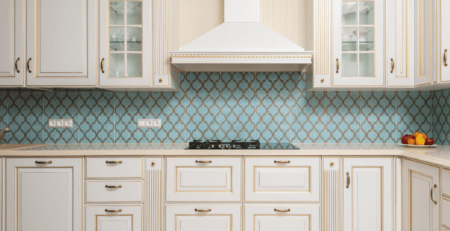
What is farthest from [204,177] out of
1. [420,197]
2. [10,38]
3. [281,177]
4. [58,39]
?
[10,38]

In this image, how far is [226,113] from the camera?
2.70 meters

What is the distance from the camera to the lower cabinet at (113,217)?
2.16m

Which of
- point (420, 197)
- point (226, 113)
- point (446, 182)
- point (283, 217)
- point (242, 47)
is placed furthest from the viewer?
point (226, 113)

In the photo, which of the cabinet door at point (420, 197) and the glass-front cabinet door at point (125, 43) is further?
the glass-front cabinet door at point (125, 43)

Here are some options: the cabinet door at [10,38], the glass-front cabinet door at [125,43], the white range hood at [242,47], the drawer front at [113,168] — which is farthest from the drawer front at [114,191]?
the cabinet door at [10,38]

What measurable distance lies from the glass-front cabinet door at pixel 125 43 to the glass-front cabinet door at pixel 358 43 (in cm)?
144

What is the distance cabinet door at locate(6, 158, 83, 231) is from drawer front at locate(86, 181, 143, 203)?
8cm

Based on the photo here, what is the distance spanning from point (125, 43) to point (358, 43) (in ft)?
5.85

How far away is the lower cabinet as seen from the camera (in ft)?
7.08

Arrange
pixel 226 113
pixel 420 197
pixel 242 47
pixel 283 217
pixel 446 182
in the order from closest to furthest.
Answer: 1. pixel 446 182
2. pixel 420 197
3. pixel 283 217
4. pixel 242 47
5. pixel 226 113

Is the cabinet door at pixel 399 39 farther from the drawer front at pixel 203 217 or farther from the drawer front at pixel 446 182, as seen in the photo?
the drawer front at pixel 203 217

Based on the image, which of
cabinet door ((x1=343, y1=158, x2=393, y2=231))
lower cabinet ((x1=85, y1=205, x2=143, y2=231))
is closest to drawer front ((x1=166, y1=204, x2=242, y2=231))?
lower cabinet ((x1=85, y1=205, x2=143, y2=231))

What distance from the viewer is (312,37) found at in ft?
7.77

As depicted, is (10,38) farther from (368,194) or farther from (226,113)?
(368,194)
